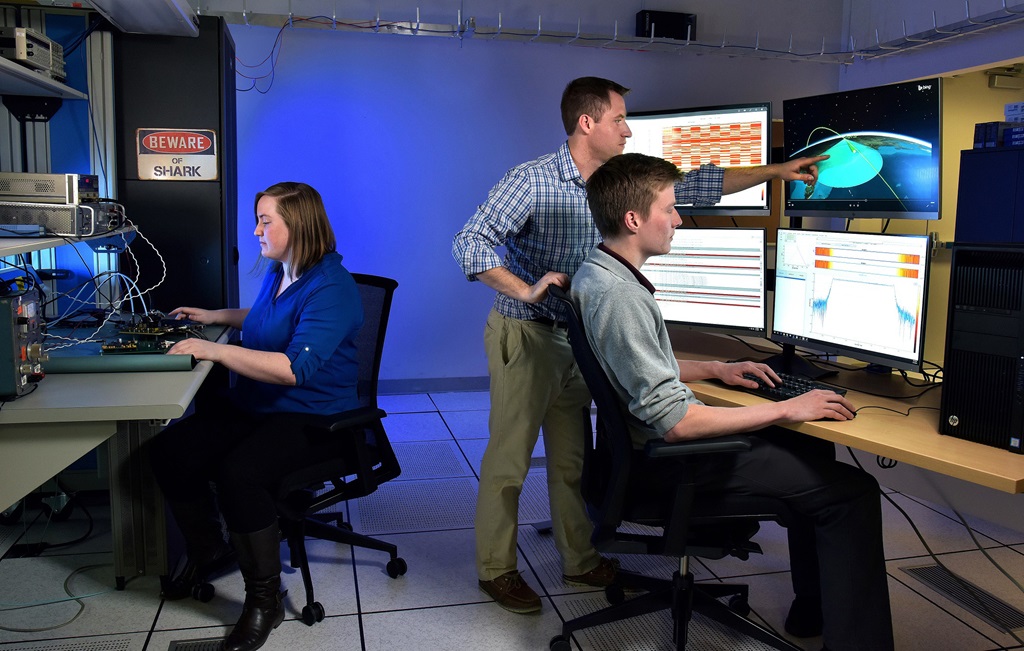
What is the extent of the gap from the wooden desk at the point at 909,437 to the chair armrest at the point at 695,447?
0.20 m

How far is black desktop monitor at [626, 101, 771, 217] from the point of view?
2949 millimetres

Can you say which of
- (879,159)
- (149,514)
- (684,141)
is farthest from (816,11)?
(149,514)

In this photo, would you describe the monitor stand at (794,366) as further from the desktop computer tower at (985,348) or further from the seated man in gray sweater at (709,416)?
the desktop computer tower at (985,348)

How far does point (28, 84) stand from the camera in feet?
8.26

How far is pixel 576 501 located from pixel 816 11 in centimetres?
396

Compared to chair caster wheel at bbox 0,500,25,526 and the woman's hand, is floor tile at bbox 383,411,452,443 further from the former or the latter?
chair caster wheel at bbox 0,500,25,526

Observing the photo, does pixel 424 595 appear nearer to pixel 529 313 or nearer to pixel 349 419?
pixel 349 419

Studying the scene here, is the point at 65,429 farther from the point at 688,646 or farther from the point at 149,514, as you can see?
the point at 688,646

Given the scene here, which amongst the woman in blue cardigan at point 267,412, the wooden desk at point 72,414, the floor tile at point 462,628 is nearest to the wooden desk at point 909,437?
the floor tile at point 462,628

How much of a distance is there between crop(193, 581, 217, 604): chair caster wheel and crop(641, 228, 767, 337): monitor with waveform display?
1.54 meters

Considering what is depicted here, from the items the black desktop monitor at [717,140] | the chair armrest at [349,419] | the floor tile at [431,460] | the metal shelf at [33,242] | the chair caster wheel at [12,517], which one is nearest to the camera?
the metal shelf at [33,242]

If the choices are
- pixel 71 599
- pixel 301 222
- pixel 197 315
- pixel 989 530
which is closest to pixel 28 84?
pixel 197 315

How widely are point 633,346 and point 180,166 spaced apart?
78.6 inches

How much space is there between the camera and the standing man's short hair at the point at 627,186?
1.92 m
